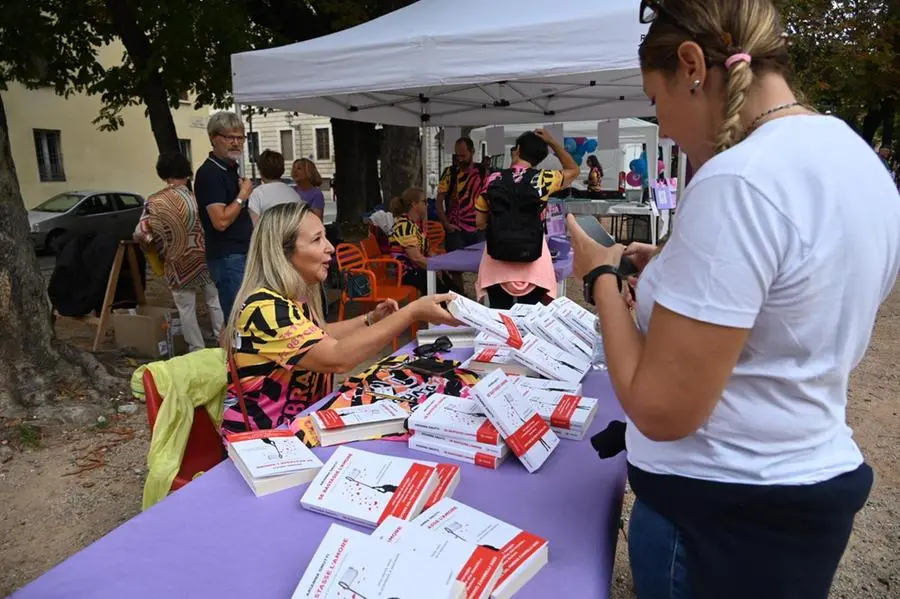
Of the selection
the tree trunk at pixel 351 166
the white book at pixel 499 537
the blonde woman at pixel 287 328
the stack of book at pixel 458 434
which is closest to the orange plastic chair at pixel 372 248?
the blonde woman at pixel 287 328

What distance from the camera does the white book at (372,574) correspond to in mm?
900

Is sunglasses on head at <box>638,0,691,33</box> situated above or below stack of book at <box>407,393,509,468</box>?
above

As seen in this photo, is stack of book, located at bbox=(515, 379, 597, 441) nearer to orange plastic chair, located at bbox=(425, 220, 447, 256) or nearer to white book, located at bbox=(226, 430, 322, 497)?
white book, located at bbox=(226, 430, 322, 497)

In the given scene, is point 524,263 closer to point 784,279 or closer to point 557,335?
point 557,335

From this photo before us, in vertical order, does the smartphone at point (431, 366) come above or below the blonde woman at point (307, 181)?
below

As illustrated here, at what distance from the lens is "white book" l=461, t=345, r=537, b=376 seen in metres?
1.99

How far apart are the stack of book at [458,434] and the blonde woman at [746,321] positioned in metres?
0.51

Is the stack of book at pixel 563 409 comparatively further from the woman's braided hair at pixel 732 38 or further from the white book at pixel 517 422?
the woman's braided hair at pixel 732 38

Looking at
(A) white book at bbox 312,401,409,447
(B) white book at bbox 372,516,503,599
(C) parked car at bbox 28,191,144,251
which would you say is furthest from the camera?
(C) parked car at bbox 28,191,144,251

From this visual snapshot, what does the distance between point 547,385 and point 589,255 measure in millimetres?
875

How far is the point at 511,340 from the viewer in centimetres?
198

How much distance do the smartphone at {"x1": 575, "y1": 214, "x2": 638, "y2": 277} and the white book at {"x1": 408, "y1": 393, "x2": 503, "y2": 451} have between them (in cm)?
50

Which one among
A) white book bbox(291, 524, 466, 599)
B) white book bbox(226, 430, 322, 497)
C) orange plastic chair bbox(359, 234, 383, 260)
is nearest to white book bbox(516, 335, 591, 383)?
white book bbox(226, 430, 322, 497)

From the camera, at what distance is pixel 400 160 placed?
10.9m
